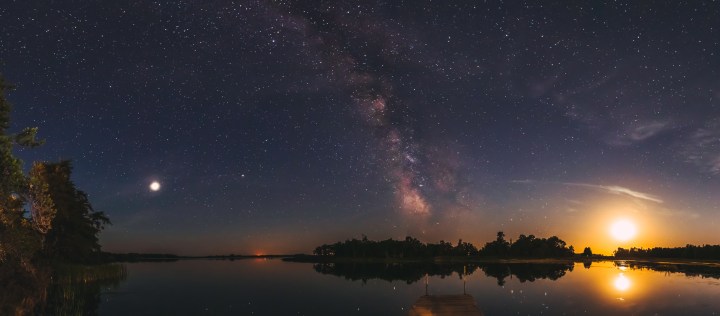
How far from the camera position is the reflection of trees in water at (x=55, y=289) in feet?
92.3

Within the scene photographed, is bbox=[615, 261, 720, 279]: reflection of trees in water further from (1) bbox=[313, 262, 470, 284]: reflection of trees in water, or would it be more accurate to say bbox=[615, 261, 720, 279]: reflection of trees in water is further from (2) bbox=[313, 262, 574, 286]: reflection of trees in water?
(1) bbox=[313, 262, 470, 284]: reflection of trees in water

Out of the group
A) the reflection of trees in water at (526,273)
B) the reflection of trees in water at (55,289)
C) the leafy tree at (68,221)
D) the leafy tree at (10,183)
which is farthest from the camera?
the reflection of trees in water at (526,273)

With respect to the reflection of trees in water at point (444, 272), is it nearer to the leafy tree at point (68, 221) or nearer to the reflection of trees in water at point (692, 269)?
the reflection of trees in water at point (692, 269)

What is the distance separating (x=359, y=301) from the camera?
55.1 metres

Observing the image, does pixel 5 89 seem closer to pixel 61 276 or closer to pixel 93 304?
pixel 93 304

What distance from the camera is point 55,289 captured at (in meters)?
54.4

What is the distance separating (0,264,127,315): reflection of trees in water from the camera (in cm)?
2812

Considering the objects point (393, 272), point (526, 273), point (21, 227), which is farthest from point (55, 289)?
point (526, 273)

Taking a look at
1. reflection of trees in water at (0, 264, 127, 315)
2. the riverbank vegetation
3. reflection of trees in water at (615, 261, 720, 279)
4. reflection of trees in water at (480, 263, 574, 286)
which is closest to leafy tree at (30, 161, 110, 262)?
reflection of trees in water at (0, 264, 127, 315)

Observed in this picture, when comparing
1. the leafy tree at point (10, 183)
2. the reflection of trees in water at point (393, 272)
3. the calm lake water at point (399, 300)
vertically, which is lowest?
the reflection of trees in water at point (393, 272)

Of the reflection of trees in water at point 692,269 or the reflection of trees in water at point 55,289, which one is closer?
the reflection of trees in water at point 55,289

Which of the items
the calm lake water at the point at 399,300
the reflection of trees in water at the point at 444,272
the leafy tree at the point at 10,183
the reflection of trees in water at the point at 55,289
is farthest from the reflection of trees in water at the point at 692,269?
the leafy tree at the point at 10,183

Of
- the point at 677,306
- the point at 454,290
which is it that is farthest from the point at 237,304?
the point at 677,306

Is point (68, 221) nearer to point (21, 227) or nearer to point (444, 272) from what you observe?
point (21, 227)
